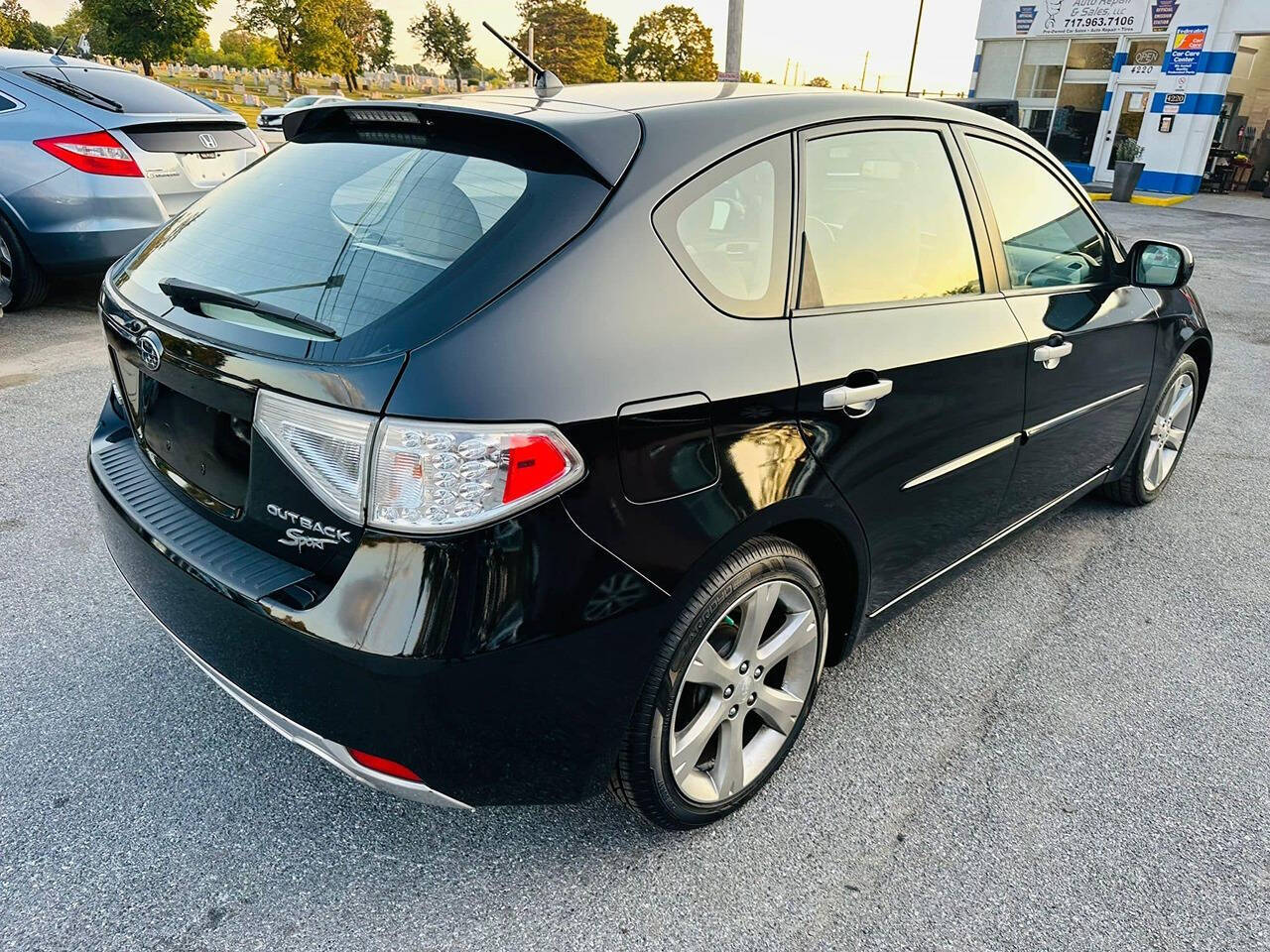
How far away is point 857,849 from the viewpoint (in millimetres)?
2121

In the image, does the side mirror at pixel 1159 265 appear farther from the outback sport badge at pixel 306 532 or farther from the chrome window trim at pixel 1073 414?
the outback sport badge at pixel 306 532

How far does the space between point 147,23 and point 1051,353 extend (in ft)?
165

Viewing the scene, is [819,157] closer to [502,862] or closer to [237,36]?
[502,862]

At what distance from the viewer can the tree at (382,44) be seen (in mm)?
70188

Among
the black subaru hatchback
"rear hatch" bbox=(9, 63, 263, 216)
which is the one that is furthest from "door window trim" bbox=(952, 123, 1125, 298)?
"rear hatch" bbox=(9, 63, 263, 216)

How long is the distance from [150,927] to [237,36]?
339 feet

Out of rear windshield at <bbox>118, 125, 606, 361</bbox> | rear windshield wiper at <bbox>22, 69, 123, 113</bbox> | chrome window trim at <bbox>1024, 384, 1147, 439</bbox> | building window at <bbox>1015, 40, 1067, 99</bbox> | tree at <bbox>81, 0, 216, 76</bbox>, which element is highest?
tree at <bbox>81, 0, 216, 76</bbox>

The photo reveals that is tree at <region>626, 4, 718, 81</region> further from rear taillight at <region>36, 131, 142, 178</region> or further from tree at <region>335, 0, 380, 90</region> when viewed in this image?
rear taillight at <region>36, 131, 142, 178</region>

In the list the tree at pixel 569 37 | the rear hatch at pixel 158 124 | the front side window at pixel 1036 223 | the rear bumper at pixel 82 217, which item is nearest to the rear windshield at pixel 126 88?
→ the rear hatch at pixel 158 124

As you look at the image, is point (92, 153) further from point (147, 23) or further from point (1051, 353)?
point (147, 23)

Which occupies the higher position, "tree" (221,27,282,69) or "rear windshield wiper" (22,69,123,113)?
"tree" (221,27,282,69)

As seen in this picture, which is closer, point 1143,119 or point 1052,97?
point 1143,119

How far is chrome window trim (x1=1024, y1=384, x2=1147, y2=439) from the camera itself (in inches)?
113

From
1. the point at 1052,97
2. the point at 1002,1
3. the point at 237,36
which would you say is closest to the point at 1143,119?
the point at 1052,97
